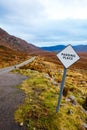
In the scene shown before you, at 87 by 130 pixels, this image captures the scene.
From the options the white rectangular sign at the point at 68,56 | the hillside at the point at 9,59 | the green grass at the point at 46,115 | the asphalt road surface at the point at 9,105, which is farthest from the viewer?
the hillside at the point at 9,59

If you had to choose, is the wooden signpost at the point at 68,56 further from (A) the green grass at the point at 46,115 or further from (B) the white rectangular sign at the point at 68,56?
(A) the green grass at the point at 46,115

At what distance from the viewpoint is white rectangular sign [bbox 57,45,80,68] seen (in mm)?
12445

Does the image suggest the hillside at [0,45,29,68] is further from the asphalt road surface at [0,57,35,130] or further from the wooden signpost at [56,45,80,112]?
the wooden signpost at [56,45,80,112]

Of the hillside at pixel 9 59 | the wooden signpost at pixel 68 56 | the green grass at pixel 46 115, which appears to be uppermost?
the wooden signpost at pixel 68 56

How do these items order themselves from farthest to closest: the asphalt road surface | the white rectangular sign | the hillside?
the hillside → the white rectangular sign → the asphalt road surface

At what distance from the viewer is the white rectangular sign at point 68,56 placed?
12.4 metres

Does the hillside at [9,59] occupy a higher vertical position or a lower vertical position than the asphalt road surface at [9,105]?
lower

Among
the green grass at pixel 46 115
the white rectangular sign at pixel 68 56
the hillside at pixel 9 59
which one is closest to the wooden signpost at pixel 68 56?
the white rectangular sign at pixel 68 56

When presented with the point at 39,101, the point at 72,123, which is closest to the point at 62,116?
the point at 72,123

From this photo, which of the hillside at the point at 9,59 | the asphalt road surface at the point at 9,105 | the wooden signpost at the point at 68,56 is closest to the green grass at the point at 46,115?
the asphalt road surface at the point at 9,105

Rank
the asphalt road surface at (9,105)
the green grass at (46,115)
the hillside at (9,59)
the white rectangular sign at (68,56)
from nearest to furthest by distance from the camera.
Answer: the asphalt road surface at (9,105)
the green grass at (46,115)
the white rectangular sign at (68,56)
the hillside at (9,59)

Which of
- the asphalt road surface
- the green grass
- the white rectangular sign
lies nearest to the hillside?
the asphalt road surface

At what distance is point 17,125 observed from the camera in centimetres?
1147

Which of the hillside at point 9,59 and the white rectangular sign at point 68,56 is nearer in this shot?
the white rectangular sign at point 68,56
